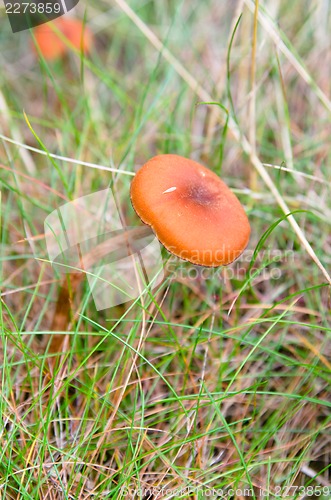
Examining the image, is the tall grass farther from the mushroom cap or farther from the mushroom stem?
the mushroom cap

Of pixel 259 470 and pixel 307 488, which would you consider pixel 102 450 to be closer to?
pixel 259 470

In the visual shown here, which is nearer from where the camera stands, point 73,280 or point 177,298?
point 73,280

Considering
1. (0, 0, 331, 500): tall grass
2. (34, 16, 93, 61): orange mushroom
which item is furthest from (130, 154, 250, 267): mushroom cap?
(34, 16, 93, 61): orange mushroom

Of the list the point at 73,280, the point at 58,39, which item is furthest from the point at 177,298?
the point at 58,39

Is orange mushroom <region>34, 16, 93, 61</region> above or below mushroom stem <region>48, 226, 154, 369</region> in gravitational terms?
above

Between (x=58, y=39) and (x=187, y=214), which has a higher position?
(x=58, y=39)

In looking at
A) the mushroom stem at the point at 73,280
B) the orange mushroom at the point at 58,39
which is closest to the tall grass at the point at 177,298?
the mushroom stem at the point at 73,280

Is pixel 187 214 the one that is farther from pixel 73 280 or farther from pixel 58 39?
pixel 58 39

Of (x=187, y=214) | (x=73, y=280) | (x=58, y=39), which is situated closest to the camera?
(x=187, y=214)

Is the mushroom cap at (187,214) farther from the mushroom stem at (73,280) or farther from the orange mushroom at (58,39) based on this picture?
the orange mushroom at (58,39)

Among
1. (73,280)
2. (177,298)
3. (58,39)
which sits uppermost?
(58,39)
